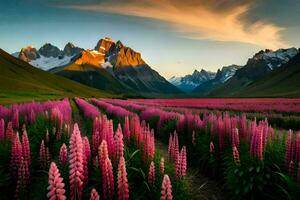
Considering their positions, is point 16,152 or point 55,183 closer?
point 55,183

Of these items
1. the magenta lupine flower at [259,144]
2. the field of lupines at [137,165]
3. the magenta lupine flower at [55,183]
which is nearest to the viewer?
the magenta lupine flower at [55,183]

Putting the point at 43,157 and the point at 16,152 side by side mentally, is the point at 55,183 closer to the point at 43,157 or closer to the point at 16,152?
the point at 16,152

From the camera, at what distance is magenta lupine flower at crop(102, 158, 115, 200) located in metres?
4.38

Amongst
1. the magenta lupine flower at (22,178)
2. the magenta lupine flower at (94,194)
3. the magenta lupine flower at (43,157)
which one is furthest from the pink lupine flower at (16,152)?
the magenta lupine flower at (94,194)

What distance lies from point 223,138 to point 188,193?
462cm

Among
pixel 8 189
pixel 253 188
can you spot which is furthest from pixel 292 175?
pixel 8 189

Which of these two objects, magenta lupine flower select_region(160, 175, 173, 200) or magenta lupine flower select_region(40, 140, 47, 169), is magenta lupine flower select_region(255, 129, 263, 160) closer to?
magenta lupine flower select_region(160, 175, 173, 200)

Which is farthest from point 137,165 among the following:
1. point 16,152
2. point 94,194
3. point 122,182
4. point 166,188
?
point 94,194

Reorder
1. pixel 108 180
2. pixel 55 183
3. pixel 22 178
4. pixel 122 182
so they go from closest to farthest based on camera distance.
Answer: pixel 55 183
pixel 122 182
pixel 108 180
pixel 22 178

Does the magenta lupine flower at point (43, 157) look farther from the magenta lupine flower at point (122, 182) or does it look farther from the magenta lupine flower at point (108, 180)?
the magenta lupine flower at point (122, 182)

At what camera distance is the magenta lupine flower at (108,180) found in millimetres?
4379

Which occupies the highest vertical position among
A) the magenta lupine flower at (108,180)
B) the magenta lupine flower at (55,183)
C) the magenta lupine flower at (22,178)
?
the magenta lupine flower at (55,183)

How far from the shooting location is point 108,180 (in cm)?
443

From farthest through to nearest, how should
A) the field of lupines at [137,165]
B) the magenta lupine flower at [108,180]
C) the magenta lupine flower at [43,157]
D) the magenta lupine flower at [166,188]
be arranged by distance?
1. the magenta lupine flower at [43,157]
2. the magenta lupine flower at [108,180]
3. the field of lupines at [137,165]
4. the magenta lupine flower at [166,188]
